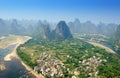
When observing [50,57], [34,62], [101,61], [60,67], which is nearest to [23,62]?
[34,62]

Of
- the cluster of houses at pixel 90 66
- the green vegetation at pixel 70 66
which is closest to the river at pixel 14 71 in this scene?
the green vegetation at pixel 70 66

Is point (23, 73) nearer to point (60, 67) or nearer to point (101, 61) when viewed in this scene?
point (60, 67)

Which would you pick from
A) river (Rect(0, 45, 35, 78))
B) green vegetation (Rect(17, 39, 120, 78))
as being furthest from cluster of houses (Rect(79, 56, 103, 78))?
river (Rect(0, 45, 35, 78))

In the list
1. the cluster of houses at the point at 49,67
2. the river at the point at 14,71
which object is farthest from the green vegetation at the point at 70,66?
the river at the point at 14,71

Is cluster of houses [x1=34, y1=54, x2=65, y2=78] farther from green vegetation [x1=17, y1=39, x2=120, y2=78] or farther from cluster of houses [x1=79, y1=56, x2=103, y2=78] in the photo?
cluster of houses [x1=79, y1=56, x2=103, y2=78]

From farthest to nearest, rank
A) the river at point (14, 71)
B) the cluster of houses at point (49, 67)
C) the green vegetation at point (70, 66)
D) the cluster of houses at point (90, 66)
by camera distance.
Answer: the cluster of houses at point (49, 67) < the river at point (14, 71) < the green vegetation at point (70, 66) < the cluster of houses at point (90, 66)

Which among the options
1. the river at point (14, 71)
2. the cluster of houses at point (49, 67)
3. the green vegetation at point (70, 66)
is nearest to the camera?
the green vegetation at point (70, 66)

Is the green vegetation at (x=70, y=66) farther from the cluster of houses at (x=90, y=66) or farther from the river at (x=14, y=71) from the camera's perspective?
the river at (x=14, y=71)

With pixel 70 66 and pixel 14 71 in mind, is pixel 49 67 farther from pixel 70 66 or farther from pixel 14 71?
pixel 14 71

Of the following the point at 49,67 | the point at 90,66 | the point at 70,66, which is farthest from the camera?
the point at 49,67

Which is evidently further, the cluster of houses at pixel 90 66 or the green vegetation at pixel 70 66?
the green vegetation at pixel 70 66

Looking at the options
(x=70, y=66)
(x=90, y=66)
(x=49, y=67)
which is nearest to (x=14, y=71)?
(x=49, y=67)

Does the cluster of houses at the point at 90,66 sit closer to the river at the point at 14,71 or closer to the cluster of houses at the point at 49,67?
the cluster of houses at the point at 49,67
